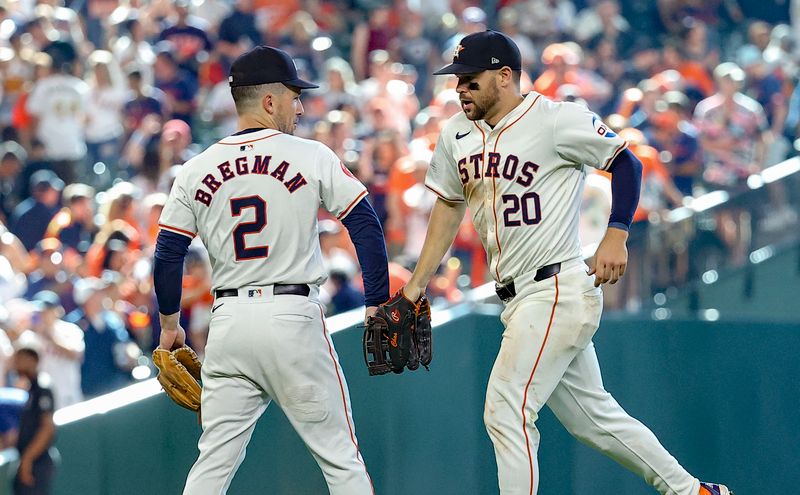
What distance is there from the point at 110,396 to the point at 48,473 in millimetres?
440

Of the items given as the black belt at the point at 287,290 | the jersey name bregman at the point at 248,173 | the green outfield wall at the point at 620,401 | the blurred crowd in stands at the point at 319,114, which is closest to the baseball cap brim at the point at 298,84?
the jersey name bregman at the point at 248,173

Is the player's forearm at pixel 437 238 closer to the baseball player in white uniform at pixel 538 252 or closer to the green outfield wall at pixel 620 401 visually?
the baseball player in white uniform at pixel 538 252

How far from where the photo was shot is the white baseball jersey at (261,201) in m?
5.38

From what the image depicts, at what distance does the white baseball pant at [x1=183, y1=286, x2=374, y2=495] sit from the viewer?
5383mm

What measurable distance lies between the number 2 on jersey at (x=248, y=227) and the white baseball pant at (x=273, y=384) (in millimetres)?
131

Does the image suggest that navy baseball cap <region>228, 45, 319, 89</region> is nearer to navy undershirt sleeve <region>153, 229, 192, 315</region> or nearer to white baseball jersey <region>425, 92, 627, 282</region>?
navy undershirt sleeve <region>153, 229, 192, 315</region>

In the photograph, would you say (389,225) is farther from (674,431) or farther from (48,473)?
(48,473)

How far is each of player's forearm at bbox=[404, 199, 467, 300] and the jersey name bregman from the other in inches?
25.5

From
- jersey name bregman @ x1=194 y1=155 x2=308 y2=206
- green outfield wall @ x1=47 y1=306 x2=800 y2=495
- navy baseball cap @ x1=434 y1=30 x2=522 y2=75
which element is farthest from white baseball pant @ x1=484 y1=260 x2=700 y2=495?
green outfield wall @ x1=47 y1=306 x2=800 y2=495

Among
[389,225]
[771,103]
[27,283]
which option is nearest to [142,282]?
[27,283]

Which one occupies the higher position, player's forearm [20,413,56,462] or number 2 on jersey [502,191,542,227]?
number 2 on jersey [502,191,542,227]

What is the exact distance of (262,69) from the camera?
5.46 meters

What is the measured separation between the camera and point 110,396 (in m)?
6.58

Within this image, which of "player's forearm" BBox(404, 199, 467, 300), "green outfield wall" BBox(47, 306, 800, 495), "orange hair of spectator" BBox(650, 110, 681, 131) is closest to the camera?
"player's forearm" BBox(404, 199, 467, 300)
